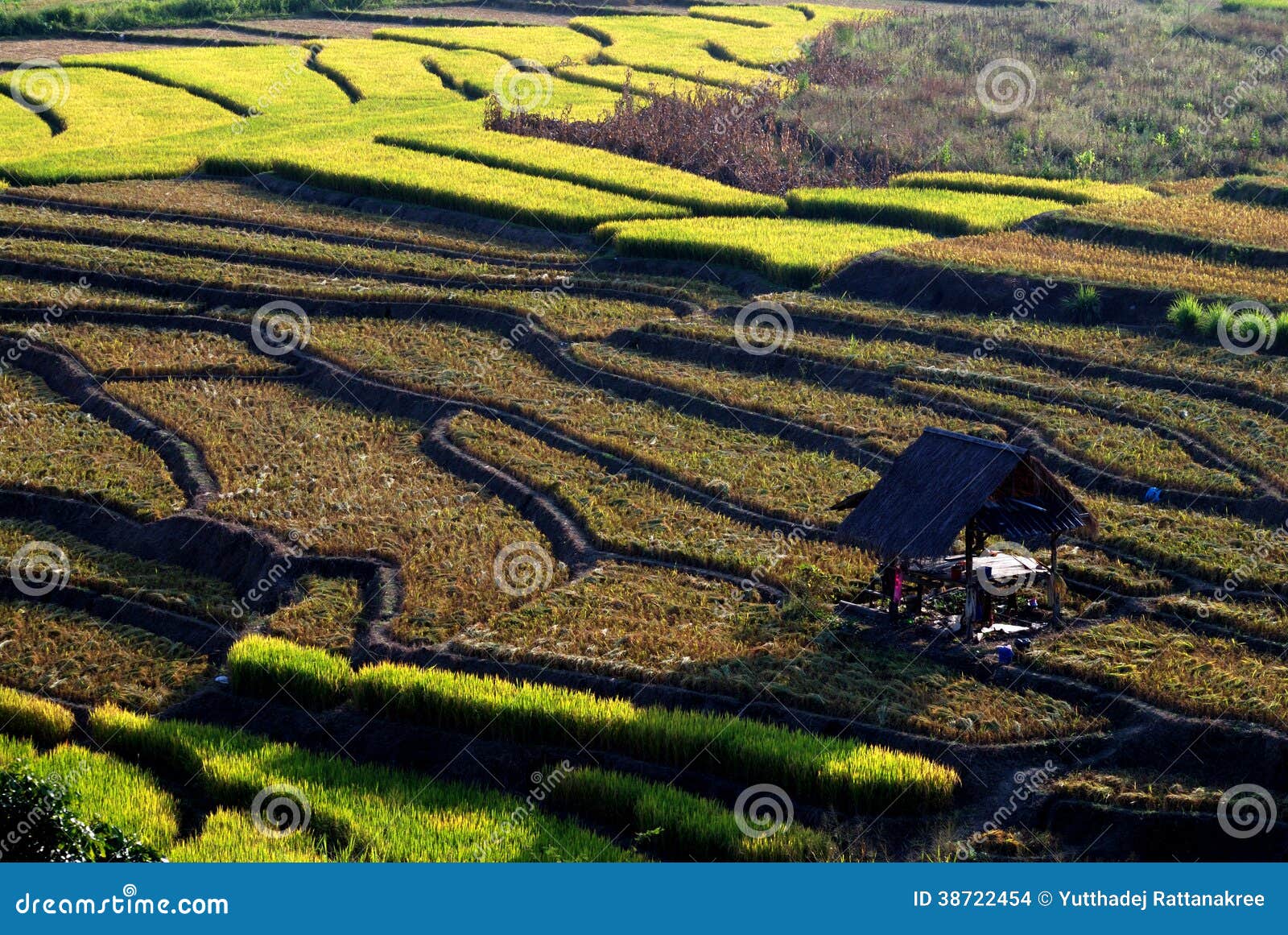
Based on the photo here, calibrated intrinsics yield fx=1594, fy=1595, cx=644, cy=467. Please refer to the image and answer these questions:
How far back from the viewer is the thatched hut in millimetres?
11969

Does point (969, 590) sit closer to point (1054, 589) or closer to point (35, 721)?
point (1054, 589)

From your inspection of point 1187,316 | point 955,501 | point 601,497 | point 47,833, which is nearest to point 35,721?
point 47,833

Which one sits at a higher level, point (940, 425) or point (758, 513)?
point (940, 425)

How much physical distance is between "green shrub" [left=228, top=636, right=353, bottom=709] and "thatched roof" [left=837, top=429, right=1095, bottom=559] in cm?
412

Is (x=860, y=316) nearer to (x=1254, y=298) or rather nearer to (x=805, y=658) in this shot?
(x=1254, y=298)

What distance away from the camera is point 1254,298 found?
67.1 feet

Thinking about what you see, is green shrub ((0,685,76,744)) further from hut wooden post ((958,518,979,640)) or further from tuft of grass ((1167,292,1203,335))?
tuft of grass ((1167,292,1203,335))

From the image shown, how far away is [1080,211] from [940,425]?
32.9ft

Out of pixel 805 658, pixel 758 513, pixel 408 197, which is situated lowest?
pixel 805 658

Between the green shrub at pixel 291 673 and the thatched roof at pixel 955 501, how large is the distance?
4124mm

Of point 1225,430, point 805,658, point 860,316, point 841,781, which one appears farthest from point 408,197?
point 841,781

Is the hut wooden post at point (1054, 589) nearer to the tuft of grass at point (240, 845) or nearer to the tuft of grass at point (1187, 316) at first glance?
Answer: the tuft of grass at point (240, 845)

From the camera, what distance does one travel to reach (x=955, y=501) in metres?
12.0

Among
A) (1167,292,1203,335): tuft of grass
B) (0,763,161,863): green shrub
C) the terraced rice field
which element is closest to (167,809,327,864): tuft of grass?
the terraced rice field
